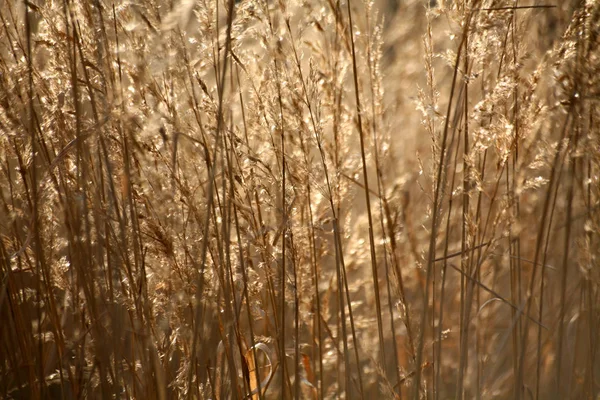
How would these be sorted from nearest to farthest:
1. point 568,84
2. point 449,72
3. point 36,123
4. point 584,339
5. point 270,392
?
point 568,84 < point 36,123 < point 584,339 < point 270,392 < point 449,72

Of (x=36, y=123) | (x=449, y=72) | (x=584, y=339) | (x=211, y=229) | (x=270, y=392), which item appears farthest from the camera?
(x=449, y=72)

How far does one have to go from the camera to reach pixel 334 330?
2.09 meters

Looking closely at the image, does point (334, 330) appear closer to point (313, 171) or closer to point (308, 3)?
point (313, 171)

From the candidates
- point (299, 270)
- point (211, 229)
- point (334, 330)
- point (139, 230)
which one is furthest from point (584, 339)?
point (139, 230)

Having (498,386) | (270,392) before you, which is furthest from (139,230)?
(498,386)

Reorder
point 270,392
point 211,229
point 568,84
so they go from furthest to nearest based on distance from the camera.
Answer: point 270,392
point 211,229
point 568,84

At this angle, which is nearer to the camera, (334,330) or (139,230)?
(139,230)

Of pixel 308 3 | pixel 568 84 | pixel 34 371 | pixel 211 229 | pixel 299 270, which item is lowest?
Result: pixel 34 371

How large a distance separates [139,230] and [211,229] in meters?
0.21

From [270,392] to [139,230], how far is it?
0.83 metres

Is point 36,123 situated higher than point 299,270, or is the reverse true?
point 36,123

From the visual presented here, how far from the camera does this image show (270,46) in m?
1.39

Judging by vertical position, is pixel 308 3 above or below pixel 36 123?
above

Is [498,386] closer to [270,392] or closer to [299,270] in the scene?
[270,392]
